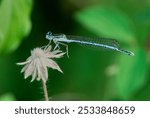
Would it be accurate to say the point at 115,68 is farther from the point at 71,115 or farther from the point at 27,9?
the point at 27,9

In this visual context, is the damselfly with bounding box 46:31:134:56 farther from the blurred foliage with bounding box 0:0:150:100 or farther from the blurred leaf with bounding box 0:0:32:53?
the blurred foliage with bounding box 0:0:150:100

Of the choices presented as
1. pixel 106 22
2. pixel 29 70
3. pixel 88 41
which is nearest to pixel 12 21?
pixel 88 41

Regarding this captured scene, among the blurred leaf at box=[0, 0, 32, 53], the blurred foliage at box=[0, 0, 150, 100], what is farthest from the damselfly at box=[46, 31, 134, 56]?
the blurred foliage at box=[0, 0, 150, 100]

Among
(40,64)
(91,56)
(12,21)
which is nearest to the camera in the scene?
(40,64)

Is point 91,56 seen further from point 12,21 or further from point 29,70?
point 29,70

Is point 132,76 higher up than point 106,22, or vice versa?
point 106,22

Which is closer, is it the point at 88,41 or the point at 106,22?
the point at 88,41

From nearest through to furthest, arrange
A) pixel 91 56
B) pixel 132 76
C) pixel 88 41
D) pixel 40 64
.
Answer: pixel 40 64, pixel 88 41, pixel 132 76, pixel 91 56
